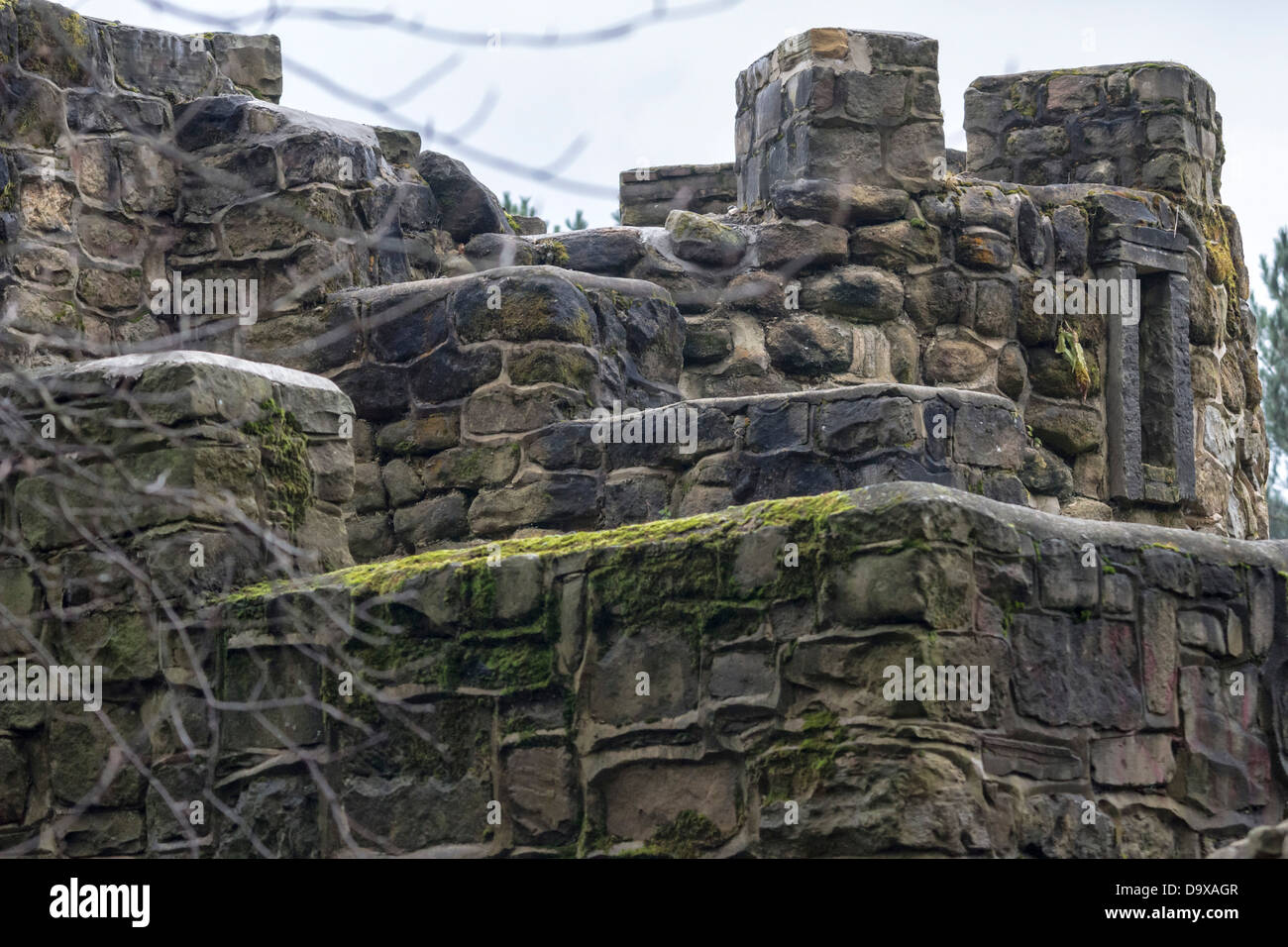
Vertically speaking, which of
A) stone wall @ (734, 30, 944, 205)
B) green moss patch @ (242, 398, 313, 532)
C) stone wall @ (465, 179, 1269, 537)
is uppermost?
stone wall @ (734, 30, 944, 205)

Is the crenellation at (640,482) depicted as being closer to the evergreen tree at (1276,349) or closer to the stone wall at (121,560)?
the stone wall at (121,560)

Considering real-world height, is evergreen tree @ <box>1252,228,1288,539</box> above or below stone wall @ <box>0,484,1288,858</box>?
above

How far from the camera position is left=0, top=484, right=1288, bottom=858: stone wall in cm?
401

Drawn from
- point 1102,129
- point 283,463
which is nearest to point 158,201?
point 283,463

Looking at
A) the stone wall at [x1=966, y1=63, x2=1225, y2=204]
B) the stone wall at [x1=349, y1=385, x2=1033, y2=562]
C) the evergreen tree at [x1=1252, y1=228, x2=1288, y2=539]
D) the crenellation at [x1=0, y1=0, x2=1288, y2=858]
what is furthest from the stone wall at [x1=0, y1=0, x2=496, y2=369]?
the evergreen tree at [x1=1252, y1=228, x2=1288, y2=539]

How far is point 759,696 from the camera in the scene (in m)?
4.13

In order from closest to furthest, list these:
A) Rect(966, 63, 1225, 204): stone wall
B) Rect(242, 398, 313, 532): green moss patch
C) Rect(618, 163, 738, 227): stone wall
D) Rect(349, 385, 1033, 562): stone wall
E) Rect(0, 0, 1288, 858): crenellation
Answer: Rect(0, 0, 1288, 858): crenellation < Rect(242, 398, 313, 532): green moss patch < Rect(349, 385, 1033, 562): stone wall < Rect(966, 63, 1225, 204): stone wall < Rect(618, 163, 738, 227): stone wall

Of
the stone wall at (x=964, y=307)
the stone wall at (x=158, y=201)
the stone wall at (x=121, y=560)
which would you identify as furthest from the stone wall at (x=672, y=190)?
the stone wall at (x=121, y=560)

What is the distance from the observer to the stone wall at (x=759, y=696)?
13.1 ft

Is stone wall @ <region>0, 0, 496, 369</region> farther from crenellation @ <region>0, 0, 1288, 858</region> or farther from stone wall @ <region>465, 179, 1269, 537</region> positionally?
stone wall @ <region>465, 179, 1269, 537</region>

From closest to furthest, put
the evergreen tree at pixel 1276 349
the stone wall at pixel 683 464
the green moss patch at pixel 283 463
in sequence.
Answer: the green moss patch at pixel 283 463, the stone wall at pixel 683 464, the evergreen tree at pixel 1276 349

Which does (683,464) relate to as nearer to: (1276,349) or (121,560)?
(121,560)

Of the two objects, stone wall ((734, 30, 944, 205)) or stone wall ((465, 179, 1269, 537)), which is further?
stone wall ((734, 30, 944, 205))

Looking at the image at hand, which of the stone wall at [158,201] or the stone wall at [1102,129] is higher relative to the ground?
the stone wall at [1102,129]
